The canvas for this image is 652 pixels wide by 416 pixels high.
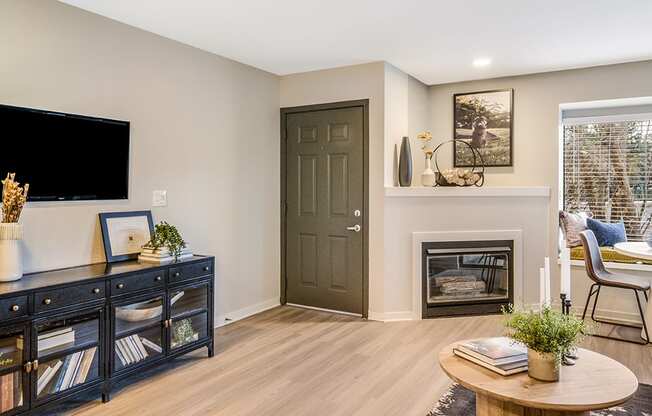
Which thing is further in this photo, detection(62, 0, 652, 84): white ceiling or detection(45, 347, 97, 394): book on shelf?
detection(62, 0, 652, 84): white ceiling

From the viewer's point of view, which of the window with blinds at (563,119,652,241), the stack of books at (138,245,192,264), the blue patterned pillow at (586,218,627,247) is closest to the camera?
the stack of books at (138,245,192,264)

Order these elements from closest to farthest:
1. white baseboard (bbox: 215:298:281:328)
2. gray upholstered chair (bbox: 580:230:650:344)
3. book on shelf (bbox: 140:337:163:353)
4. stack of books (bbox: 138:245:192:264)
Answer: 1. book on shelf (bbox: 140:337:163:353)
2. stack of books (bbox: 138:245:192:264)
3. gray upholstered chair (bbox: 580:230:650:344)
4. white baseboard (bbox: 215:298:281:328)

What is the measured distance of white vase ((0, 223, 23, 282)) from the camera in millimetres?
2533

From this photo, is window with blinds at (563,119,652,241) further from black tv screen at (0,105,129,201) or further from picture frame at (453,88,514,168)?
black tv screen at (0,105,129,201)

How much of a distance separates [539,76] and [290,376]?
153 inches

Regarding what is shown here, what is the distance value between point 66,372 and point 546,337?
242 centimetres

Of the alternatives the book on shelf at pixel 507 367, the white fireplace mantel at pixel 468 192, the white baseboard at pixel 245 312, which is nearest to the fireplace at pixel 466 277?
the white fireplace mantel at pixel 468 192

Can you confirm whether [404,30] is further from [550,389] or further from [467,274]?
[550,389]

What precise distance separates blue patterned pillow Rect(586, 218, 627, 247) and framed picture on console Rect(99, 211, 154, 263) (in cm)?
422

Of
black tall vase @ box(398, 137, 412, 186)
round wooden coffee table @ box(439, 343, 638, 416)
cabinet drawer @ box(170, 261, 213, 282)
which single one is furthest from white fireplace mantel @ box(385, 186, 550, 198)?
round wooden coffee table @ box(439, 343, 638, 416)

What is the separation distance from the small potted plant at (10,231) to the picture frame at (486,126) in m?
4.19

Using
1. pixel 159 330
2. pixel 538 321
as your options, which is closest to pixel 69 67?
pixel 159 330

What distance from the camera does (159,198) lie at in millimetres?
3682

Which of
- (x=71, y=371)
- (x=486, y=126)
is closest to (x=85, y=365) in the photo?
(x=71, y=371)
